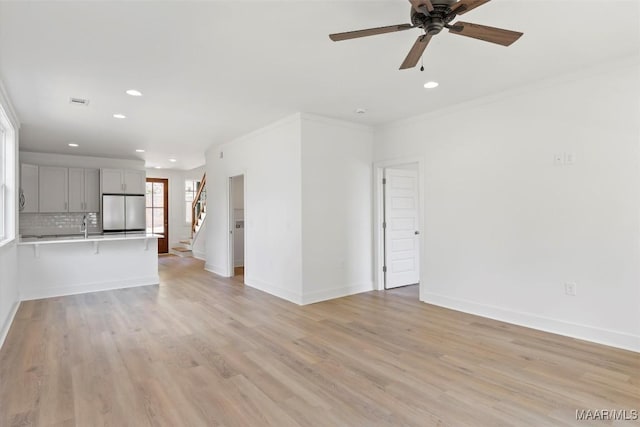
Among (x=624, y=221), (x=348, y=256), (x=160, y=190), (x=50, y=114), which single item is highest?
(x=50, y=114)

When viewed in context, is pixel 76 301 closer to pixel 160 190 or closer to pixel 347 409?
pixel 347 409

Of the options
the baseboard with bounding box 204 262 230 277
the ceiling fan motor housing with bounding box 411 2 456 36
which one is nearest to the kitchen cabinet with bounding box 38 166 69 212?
the baseboard with bounding box 204 262 230 277

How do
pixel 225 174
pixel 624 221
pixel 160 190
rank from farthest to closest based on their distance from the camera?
1. pixel 160 190
2. pixel 225 174
3. pixel 624 221

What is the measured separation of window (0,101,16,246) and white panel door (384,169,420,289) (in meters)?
5.14

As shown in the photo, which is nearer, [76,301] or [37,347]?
[37,347]

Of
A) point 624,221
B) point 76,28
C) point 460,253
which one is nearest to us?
point 76,28

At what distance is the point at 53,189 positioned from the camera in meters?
7.55

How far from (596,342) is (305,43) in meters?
3.81

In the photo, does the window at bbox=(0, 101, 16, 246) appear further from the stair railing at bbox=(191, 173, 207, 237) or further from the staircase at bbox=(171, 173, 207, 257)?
the stair railing at bbox=(191, 173, 207, 237)

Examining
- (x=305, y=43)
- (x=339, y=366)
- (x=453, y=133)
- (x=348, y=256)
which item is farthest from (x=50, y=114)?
(x=453, y=133)

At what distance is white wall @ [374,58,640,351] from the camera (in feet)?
A: 10.6

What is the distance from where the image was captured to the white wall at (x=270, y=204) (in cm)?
499

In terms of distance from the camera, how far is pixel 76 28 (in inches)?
102

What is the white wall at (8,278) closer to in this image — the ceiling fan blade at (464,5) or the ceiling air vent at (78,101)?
the ceiling air vent at (78,101)
